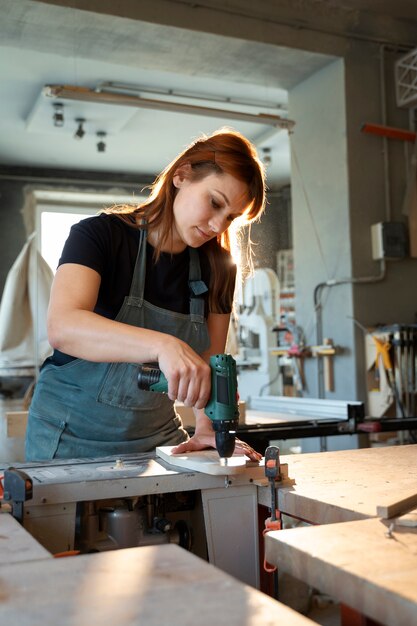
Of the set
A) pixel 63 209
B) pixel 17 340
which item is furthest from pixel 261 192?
pixel 63 209

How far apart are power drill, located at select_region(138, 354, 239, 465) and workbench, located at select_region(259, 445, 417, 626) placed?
0.12 meters

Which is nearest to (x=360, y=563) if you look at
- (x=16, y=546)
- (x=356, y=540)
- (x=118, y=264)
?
(x=356, y=540)

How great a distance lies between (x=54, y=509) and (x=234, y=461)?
0.36 m

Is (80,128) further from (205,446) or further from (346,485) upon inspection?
(346,485)

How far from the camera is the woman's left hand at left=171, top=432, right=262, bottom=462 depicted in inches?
58.7

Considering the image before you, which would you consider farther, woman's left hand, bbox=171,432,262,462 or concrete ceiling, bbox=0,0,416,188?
concrete ceiling, bbox=0,0,416,188

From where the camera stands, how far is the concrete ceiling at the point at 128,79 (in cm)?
422

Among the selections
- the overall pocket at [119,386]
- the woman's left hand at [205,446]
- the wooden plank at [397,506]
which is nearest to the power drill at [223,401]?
the woman's left hand at [205,446]

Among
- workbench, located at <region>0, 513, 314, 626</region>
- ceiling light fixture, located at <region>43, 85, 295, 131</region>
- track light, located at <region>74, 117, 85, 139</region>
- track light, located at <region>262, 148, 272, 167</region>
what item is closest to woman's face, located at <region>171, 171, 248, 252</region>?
workbench, located at <region>0, 513, 314, 626</region>

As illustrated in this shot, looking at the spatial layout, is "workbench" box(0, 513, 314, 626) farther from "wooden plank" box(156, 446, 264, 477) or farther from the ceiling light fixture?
the ceiling light fixture

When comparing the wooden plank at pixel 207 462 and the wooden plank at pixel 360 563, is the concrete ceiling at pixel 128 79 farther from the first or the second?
the wooden plank at pixel 360 563

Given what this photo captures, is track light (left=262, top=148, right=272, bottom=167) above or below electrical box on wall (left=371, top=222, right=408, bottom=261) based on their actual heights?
above

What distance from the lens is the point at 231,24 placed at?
442 centimetres

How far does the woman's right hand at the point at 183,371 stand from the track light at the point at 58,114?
15.9 feet
